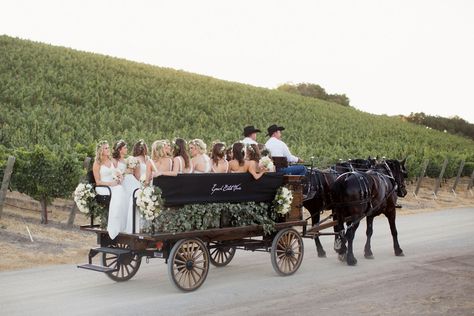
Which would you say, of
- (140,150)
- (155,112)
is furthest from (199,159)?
(155,112)

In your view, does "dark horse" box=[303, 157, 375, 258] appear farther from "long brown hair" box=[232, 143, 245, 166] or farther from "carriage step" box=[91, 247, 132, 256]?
"carriage step" box=[91, 247, 132, 256]

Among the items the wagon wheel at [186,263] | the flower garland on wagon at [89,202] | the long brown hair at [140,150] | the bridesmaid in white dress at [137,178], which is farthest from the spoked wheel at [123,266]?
the long brown hair at [140,150]

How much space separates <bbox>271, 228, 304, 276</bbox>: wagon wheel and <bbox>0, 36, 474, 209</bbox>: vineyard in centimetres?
1087

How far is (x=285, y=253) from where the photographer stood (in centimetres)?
1041

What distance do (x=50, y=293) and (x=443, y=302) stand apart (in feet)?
17.3

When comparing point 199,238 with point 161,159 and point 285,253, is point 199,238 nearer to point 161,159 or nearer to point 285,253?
point 161,159

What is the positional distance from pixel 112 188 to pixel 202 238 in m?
1.44

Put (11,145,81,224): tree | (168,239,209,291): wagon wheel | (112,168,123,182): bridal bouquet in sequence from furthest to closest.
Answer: (11,145,81,224): tree → (112,168,123,182): bridal bouquet → (168,239,209,291): wagon wheel

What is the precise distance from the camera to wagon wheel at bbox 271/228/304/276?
33.5ft

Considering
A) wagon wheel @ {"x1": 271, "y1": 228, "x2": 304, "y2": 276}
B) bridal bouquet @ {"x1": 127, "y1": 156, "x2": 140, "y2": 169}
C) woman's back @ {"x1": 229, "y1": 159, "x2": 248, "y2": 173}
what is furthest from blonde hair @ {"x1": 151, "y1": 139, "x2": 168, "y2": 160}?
wagon wheel @ {"x1": 271, "y1": 228, "x2": 304, "y2": 276}

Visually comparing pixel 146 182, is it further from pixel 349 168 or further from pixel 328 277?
pixel 349 168

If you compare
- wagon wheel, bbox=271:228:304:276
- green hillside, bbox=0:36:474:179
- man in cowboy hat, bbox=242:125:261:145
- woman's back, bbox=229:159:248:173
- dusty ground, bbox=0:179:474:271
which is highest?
green hillside, bbox=0:36:474:179

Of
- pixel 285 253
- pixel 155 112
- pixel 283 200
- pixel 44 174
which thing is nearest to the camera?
pixel 283 200

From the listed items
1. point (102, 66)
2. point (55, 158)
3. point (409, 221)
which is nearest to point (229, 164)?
point (55, 158)
